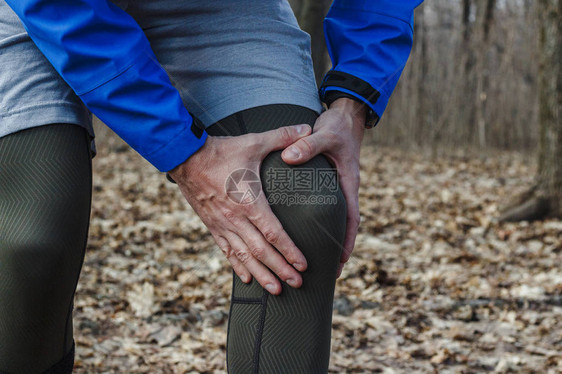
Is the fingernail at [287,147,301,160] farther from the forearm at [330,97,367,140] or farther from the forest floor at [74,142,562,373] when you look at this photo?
the forest floor at [74,142,562,373]

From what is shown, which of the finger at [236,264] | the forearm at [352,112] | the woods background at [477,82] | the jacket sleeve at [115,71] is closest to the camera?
the jacket sleeve at [115,71]

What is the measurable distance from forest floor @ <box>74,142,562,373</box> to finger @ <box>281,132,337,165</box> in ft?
5.35

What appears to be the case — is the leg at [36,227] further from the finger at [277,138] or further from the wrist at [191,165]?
the finger at [277,138]

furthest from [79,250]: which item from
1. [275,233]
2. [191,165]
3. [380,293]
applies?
[380,293]

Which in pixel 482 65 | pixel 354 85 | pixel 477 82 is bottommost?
pixel 477 82

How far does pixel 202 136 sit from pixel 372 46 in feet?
1.52

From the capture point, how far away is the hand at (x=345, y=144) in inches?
45.8

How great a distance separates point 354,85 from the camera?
1.27 meters

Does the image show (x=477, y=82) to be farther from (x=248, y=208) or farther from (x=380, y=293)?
(x=248, y=208)

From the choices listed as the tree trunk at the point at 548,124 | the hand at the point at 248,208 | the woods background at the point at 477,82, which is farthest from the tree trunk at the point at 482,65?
the hand at the point at 248,208

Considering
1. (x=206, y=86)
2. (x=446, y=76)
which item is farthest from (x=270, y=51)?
(x=446, y=76)

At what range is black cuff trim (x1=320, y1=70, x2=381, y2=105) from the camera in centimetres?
126

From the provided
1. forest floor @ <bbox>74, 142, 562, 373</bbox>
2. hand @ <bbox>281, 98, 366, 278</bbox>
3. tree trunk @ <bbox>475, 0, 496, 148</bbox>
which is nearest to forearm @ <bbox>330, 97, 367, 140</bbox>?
hand @ <bbox>281, 98, 366, 278</bbox>

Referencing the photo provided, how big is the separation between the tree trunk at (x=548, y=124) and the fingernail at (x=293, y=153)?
4.36 meters
